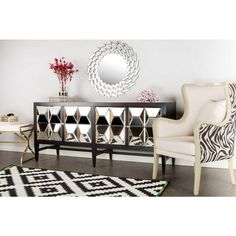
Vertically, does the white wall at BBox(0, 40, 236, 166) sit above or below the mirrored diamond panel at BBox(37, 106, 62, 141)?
above

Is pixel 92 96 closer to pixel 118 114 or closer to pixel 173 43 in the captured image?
pixel 118 114

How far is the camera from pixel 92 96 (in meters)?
4.59

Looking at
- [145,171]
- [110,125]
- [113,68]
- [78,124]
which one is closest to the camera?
[145,171]

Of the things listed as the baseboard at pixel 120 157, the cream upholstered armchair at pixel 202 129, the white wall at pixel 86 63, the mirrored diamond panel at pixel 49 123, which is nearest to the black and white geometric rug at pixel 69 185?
the cream upholstered armchair at pixel 202 129

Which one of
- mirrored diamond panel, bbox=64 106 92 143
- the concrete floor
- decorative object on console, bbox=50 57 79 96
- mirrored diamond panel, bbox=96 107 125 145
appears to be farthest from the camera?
decorative object on console, bbox=50 57 79 96

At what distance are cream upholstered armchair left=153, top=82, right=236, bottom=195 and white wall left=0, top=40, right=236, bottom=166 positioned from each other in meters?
0.48

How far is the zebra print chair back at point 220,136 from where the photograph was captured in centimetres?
291

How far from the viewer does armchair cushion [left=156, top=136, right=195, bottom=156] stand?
2.96m

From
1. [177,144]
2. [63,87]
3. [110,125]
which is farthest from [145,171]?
[63,87]

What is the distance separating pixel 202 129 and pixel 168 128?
0.58m

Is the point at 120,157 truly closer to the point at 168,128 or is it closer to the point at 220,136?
the point at 168,128

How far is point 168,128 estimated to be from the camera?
3434 millimetres

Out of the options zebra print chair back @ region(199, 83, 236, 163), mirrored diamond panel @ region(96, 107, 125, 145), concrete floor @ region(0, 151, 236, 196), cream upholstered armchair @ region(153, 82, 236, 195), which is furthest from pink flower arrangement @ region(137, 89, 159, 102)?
zebra print chair back @ region(199, 83, 236, 163)

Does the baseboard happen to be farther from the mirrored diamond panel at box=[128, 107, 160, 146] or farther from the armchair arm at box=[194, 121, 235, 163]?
the armchair arm at box=[194, 121, 235, 163]
